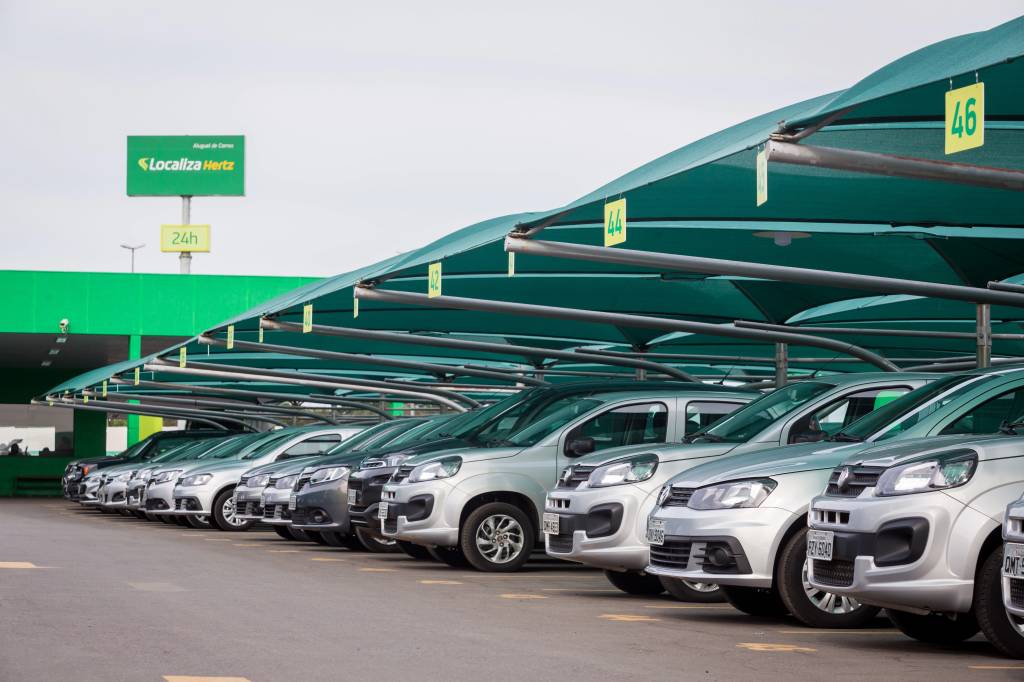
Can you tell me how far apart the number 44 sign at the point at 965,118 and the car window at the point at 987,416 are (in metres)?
1.42

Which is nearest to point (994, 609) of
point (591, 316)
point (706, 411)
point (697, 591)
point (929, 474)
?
point (929, 474)

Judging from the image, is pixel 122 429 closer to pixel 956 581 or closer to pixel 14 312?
pixel 14 312

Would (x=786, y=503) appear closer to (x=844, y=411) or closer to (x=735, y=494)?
(x=735, y=494)

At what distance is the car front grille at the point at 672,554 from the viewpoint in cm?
948

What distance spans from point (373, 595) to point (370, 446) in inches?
275

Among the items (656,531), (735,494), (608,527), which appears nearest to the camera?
(735,494)

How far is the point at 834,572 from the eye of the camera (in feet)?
27.0

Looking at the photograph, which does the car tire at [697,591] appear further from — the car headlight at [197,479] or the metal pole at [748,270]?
the car headlight at [197,479]

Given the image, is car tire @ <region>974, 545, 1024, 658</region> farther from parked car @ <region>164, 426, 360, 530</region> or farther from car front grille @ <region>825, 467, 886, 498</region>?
parked car @ <region>164, 426, 360, 530</region>

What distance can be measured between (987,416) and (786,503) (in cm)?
123

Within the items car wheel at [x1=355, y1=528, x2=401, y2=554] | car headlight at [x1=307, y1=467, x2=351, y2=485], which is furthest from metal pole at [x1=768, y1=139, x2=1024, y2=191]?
car wheel at [x1=355, y1=528, x2=401, y2=554]

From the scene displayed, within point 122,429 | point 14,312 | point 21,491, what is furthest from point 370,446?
point 122,429

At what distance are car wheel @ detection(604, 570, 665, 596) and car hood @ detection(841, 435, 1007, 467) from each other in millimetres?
3821

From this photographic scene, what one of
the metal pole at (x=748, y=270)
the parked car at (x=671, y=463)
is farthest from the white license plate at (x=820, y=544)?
the metal pole at (x=748, y=270)
